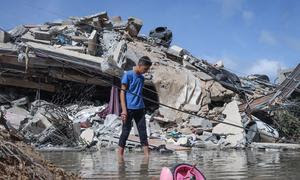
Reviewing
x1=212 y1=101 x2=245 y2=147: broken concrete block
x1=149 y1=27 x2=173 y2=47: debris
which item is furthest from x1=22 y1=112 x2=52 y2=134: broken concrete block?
x1=149 y1=27 x2=173 y2=47: debris

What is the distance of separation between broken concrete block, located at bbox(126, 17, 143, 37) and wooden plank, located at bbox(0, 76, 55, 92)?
5253 millimetres

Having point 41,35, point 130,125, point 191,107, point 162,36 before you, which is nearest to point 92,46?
point 41,35

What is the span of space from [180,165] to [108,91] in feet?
40.0

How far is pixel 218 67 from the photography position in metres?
18.9

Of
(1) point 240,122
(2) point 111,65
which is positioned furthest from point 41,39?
(1) point 240,122

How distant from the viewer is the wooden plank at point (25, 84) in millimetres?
14281

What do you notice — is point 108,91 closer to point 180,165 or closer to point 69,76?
point 69,76

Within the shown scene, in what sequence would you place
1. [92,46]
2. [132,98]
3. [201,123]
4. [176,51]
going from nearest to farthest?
[132,98] < [201,123] < [92,46] < [176,51]

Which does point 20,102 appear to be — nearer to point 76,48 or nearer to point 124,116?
point 76,48

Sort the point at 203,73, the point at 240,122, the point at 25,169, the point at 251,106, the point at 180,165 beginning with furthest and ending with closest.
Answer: the point at 203,73 < the point at 251,106 < the point at 240,122 < the point at 180,165 < the point at 25,169

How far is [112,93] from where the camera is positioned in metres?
14.5

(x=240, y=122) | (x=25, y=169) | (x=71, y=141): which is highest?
(x=240, y=122)

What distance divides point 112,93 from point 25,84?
8.81 feet

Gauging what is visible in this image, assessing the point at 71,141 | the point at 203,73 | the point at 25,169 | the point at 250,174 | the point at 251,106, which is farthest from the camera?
the point at 203,73
